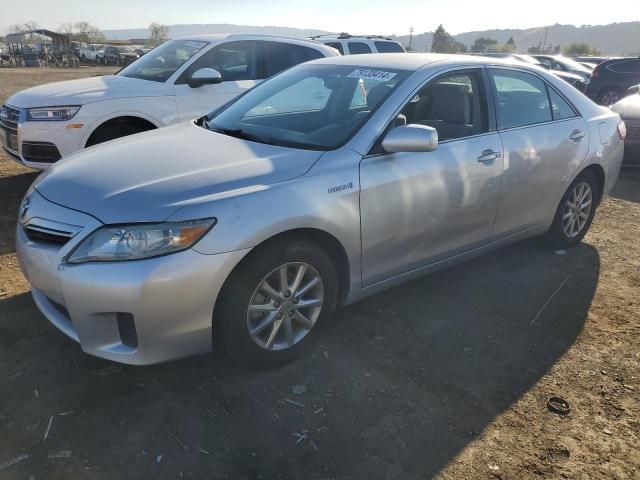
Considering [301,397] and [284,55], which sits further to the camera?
[284,55]

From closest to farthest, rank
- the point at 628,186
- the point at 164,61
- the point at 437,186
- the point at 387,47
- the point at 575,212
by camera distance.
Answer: the point at 437,186, the point at 575,212, the point at 164,61, the point at 628,186, the point at 387,47

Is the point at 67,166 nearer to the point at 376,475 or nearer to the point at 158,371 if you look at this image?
the point at 158,371

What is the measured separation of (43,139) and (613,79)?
13.3 m

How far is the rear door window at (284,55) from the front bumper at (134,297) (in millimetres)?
4398

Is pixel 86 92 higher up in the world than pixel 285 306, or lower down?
higher up

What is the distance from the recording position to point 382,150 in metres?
3.01

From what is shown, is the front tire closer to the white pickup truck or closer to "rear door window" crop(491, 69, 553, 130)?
"rear door window" crop(491, 69, 553, 130)

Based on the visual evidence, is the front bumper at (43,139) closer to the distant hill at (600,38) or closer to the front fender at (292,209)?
the front fender at (292,209)

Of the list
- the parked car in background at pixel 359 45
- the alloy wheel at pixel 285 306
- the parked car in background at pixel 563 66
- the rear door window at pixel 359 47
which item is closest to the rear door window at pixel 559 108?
the alloy wheel at pixel 285 306

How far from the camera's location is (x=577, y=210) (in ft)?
15.0

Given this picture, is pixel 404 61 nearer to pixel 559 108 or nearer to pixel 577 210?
pixel 559 108

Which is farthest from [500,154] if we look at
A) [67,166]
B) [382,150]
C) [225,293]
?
[67,166]

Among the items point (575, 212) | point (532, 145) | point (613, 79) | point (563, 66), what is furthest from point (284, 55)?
point (563, 66)

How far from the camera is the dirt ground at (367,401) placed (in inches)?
89.2
